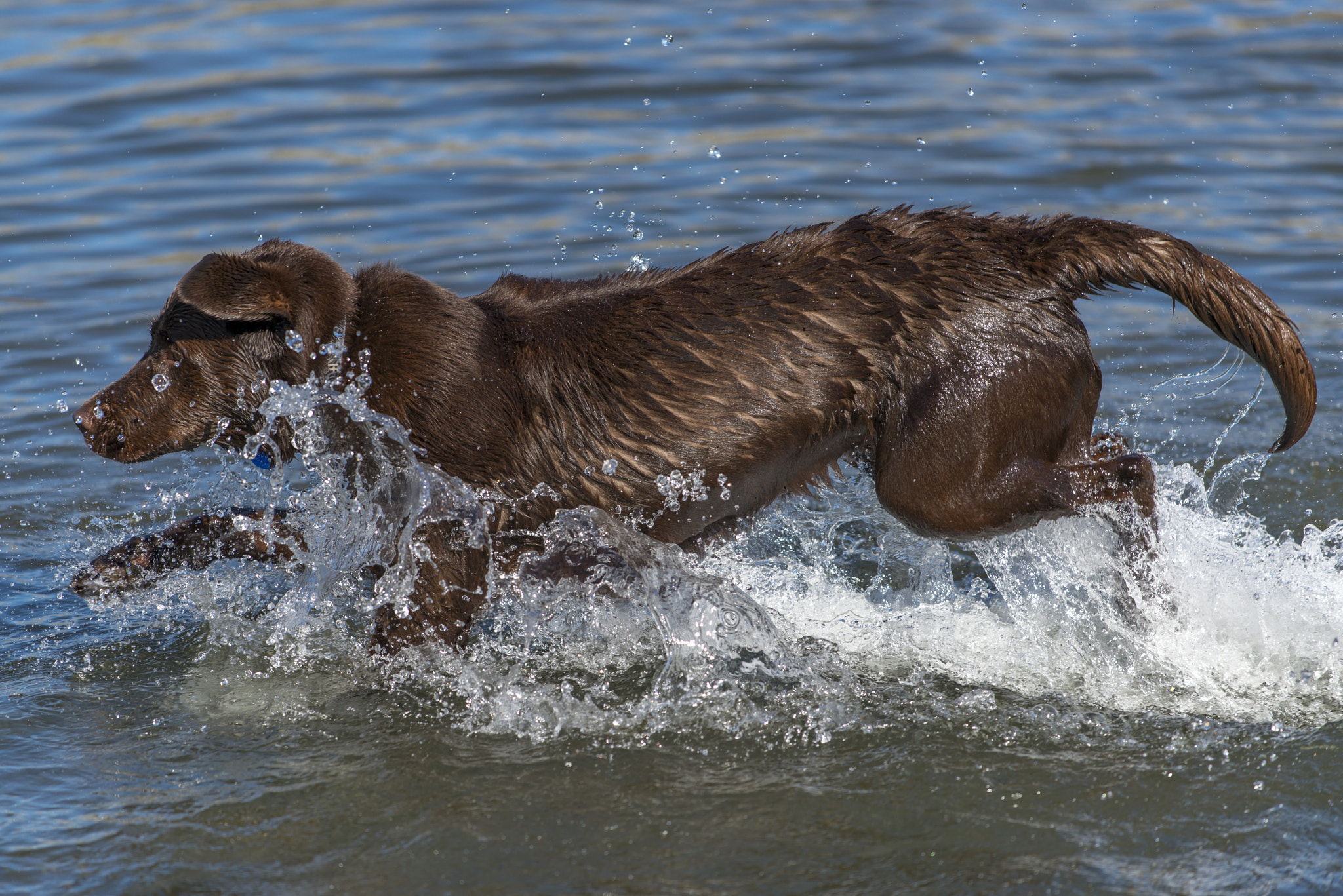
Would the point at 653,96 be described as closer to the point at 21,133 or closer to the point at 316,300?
the point at 21,133

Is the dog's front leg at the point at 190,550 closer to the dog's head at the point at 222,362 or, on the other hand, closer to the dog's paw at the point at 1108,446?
the dog's head at the point at 222,362

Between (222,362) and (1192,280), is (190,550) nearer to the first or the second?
(222,362)

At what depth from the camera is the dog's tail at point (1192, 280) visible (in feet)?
13.2

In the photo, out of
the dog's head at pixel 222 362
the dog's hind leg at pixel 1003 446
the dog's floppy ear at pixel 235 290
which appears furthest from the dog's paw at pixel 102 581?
the dog's hind leg at pixel 1003 446

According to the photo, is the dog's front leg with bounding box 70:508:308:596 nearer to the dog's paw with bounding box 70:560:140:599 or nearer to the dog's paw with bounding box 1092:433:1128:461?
the dog's paw with bounding box 70:560:140:599

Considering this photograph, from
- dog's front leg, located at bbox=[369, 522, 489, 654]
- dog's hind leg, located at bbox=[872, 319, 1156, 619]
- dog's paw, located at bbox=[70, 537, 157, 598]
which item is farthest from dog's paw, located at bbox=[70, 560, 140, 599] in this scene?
dog's hind leg, located at bbox=[872, 319, 1156, 619]

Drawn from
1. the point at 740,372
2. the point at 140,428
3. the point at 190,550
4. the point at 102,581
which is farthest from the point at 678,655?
the point at 102,581

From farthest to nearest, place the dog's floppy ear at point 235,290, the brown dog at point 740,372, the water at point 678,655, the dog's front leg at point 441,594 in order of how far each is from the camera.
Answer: the dog's front leg at point 441,594
the brown dog at point 740,372
the dog's floppy ear at point 235,290
the water at point 678,655

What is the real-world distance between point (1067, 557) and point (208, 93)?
910 centimetres

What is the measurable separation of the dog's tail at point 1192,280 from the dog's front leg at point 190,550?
2.65 m

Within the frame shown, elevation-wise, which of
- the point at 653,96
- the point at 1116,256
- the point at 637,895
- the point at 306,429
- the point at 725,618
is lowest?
the point at 637,895

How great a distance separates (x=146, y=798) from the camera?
3.76 m

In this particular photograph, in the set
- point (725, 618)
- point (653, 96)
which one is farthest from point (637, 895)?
point (653, 96)

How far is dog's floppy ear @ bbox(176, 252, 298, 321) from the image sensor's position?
389cm
